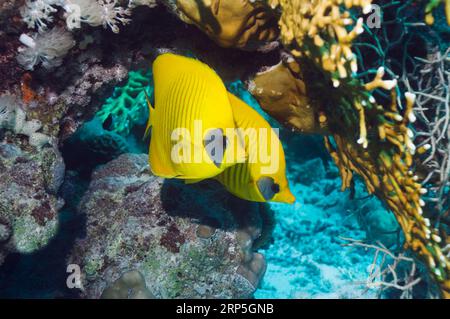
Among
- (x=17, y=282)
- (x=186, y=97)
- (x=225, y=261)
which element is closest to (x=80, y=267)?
(x=17, y=282)

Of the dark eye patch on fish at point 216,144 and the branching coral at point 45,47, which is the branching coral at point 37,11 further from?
the dark eye patch on fish at point 216,144

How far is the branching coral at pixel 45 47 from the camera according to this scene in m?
2.52

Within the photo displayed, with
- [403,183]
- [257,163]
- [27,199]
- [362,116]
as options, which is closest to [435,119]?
[403,183]

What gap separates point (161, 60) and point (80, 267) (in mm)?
2111

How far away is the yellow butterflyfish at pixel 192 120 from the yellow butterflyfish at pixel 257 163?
0.35 metres

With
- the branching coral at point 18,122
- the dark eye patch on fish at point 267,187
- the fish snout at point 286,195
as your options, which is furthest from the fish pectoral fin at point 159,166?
the branching coral at point 18,122

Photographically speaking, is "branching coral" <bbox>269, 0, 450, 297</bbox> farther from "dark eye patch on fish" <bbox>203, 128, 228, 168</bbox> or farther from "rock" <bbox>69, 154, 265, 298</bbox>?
"rock" <bbox>69, 154, 265, 298</bbox>

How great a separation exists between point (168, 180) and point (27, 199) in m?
1.11

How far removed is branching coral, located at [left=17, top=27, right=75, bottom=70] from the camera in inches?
99.0

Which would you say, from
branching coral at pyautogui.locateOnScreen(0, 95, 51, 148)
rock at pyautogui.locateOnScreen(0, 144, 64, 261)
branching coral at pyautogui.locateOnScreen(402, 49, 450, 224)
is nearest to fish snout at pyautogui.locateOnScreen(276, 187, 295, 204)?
branching coral at pyautogui.locateOnScreen(402, 49, 450, 224)

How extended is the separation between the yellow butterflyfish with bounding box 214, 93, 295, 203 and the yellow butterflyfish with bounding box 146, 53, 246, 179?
347mm

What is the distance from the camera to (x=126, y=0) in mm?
2604

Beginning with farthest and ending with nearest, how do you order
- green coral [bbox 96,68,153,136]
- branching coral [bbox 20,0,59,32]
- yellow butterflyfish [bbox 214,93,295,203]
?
green coral [bbox 96,68,153,136] → branching coral [bbox 20,0,59,32] → yellow butterflyfish [bbox 214,93,295,203]

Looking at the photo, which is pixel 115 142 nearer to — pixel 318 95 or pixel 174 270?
pixel 174 270
